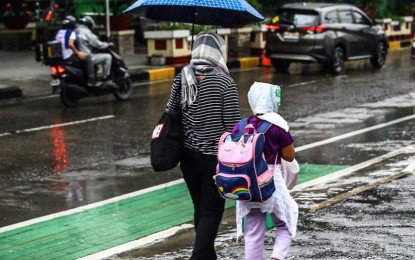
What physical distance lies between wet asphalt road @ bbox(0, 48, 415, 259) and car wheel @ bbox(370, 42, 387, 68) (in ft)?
11.8

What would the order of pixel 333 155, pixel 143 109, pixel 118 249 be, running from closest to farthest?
pixel 118 249 → pixel 333 155 → pixel 143 109

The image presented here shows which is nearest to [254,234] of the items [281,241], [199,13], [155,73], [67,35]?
[281,241]

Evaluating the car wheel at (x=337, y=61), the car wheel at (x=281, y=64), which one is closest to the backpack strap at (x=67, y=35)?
the car wheel at (x=281, y=64)

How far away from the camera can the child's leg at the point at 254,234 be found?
6309 mm

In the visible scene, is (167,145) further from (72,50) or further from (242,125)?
(72,50)

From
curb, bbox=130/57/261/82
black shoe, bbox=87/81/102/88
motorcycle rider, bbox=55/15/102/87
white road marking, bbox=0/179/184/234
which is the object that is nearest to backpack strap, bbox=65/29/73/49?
motorcycle rider, bbox=55/15/102/87

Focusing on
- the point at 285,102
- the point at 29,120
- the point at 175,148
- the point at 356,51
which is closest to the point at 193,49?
the point at 175,148

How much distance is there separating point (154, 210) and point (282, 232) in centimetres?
309

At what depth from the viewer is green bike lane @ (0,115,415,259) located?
790 cm

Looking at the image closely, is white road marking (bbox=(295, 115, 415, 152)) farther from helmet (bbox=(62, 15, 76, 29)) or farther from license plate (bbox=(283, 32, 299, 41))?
license plate (bbox=(283, 32, 299, 41))

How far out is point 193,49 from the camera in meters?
6.62

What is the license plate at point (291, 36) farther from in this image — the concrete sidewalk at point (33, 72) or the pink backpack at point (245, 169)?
the pink backpack at point (245, 169)

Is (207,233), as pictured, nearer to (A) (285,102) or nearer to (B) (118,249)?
(B) (118,249)

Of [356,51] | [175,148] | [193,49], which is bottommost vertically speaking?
[356,51]
